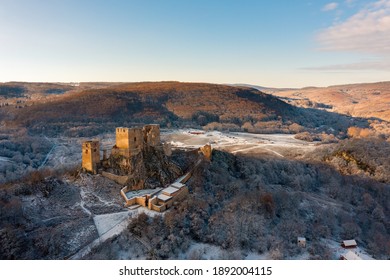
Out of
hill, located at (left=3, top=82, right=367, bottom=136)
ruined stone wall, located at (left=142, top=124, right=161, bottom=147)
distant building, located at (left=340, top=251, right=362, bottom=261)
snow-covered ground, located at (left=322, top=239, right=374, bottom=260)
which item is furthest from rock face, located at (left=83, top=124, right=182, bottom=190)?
hill, located at (left=3, top=82, right=367, bottom=136)

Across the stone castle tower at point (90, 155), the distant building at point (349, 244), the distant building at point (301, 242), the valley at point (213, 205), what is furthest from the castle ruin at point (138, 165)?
the distant building at point (349, 244)

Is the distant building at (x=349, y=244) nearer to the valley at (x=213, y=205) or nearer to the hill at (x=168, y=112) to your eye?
the valley at (x=213, y=205)

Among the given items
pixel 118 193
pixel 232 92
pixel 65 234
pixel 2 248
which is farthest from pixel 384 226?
pixel 232 92

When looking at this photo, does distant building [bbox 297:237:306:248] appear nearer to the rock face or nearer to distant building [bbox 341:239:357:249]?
distant building [bbox 341:239:357:249]

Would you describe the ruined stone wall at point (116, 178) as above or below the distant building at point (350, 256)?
above

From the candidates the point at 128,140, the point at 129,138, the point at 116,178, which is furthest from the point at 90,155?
the point at 129,138

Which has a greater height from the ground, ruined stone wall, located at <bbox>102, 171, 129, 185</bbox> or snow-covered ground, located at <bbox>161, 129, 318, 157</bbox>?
ruined stone wall, located at <bbox>102, 171, 129, 185</bbox>
